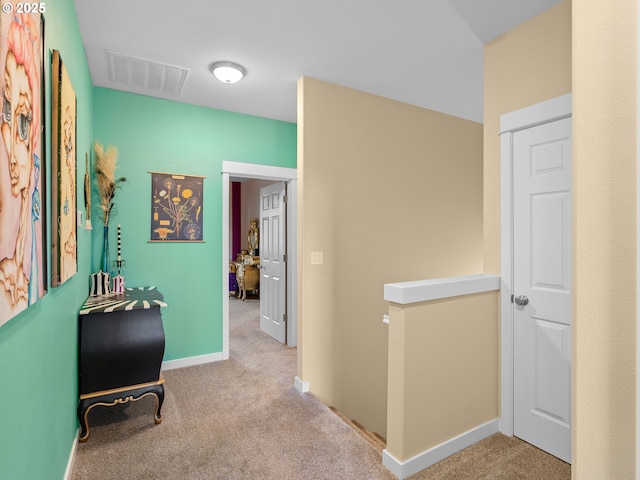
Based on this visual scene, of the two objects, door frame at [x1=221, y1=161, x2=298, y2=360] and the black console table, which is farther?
door frame at [x1=221, y1=161, x2=298, y2=360]

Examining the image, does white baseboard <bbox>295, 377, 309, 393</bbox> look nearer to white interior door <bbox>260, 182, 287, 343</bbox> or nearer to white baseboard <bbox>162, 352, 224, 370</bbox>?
white baseboard <bbox>162, 352, 224, 370</bbox>

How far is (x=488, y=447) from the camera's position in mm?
2160

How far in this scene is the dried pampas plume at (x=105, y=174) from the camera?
9.48 feet

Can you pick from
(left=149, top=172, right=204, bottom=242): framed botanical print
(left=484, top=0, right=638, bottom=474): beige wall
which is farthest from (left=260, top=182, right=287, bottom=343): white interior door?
(left=484, top=0, right=638, bottom=474): beige wall

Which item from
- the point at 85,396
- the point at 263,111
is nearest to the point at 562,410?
the point at 85,396

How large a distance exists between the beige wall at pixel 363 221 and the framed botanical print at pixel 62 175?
1554 millimetres

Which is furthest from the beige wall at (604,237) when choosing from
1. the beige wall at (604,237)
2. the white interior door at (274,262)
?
the white interior door at (274,262)

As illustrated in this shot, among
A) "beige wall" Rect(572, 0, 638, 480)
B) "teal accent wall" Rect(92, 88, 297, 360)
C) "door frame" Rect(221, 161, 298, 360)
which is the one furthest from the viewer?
"door frame" Rect(221, 161, 298, 360)

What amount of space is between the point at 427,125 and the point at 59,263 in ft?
11.3

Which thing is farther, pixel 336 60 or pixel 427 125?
pixel 427 125

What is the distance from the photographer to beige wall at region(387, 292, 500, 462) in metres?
1.91

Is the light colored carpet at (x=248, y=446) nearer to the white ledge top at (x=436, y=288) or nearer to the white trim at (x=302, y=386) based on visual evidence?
the white trim at (x=302, y=386)

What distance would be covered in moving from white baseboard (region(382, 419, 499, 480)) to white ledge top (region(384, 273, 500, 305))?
0.85 metres

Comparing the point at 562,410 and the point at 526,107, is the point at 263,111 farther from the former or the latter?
the point at 562,410
